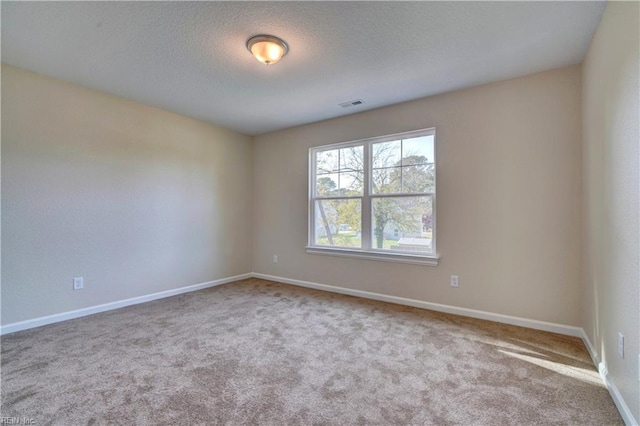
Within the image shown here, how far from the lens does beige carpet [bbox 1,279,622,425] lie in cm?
163

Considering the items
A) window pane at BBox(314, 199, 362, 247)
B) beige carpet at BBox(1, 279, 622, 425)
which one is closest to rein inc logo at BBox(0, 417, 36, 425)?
beige carpet at BBox(1, 279, 622, 425)

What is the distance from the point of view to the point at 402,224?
3.69m

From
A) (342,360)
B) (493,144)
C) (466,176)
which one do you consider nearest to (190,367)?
(342,360)

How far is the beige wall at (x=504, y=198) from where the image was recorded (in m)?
2.71

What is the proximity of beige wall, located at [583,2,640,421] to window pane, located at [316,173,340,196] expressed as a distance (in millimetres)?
2803

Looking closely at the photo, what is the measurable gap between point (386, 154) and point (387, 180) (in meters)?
0.35

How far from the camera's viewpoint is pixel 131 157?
362cm

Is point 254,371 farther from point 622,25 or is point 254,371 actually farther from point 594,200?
point 622,25

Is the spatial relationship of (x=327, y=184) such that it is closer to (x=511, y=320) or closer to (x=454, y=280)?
(x=454, y=280)

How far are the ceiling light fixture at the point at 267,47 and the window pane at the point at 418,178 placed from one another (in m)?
2.05

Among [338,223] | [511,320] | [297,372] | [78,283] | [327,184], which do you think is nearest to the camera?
[297,372]

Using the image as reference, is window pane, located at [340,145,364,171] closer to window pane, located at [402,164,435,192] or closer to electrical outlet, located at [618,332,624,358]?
window pane, located at [402,164,435,192]

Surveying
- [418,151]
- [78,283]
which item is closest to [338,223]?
[418,151]

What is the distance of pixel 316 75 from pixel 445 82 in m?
1.38
